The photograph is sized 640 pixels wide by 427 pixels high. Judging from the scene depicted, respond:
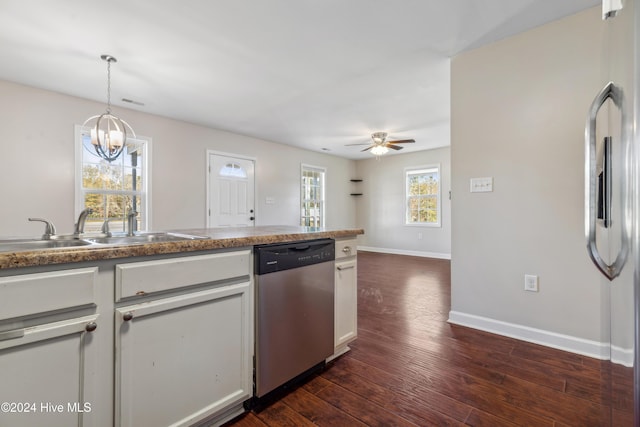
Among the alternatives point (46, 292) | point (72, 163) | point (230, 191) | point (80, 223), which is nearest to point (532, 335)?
point (46, 292)

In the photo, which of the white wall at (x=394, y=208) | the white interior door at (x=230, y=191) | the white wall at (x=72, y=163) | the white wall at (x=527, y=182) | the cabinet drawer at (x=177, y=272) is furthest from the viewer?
the white wall at (x=394, y=208)

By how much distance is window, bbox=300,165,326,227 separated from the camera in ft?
21.6

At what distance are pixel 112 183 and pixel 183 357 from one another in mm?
3569

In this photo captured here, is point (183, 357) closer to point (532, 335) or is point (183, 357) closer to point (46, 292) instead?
point (46, 292)

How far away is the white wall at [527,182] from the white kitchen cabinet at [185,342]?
2.06m

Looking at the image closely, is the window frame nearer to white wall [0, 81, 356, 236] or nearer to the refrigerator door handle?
white wall [0, 81, 356, 236]

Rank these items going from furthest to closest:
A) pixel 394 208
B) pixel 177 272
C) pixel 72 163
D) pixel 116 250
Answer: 1. pixel 394 208
2. pixel 72 163
3. pixel 177 272
4. pixel 116 250

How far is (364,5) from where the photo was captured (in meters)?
1.97

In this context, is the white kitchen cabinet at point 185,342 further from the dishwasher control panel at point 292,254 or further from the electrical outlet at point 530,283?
the electrical outlet at point 530,283

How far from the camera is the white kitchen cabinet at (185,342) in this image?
3.44 ft

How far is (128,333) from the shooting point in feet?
3.42

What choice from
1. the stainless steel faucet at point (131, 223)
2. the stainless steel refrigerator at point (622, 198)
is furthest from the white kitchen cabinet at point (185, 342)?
the stainless steel refrigerator at point (622, 198)

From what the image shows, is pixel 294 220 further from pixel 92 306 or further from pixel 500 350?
pixel 92 306

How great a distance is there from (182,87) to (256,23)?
1.50 m
